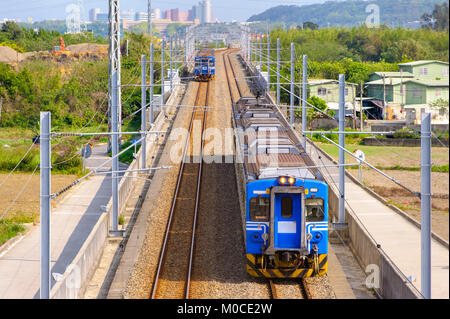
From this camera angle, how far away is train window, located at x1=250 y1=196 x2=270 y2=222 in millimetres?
14125

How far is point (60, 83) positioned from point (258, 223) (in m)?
47.1

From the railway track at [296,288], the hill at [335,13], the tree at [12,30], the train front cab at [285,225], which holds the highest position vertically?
the hill at [335,13]

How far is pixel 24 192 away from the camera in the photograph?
29.1 meters

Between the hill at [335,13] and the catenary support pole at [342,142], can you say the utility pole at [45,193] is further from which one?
the hill at [335,13]

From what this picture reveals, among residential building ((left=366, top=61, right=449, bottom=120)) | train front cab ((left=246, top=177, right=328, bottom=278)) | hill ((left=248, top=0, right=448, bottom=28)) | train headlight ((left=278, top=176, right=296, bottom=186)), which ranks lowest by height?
train front cab ((left=246, top=177, right=328, bottom=278))

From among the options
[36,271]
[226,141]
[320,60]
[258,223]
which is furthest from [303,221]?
[320,60]

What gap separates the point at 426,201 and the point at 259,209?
4197 mm

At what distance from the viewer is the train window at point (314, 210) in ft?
46.3

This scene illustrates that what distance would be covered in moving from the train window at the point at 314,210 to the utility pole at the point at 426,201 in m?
3.18

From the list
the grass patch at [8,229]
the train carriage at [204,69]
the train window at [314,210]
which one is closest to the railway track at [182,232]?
the train window at [314,210]

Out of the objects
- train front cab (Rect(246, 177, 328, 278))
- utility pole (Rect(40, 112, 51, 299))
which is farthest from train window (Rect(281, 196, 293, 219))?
utility pole (Rect(40, 112, 51, 299))

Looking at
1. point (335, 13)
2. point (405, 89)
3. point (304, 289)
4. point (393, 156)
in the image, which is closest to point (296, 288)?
point (304, 289)

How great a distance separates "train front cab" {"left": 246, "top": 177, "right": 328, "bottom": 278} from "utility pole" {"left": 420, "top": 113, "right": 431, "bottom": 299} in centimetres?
314

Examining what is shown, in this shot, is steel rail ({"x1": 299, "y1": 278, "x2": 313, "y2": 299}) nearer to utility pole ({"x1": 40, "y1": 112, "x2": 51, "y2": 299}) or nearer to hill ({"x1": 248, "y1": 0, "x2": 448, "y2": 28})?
utility pole ({"x1": 40, "y1": 112, "x2": 51, "y2": 299})
